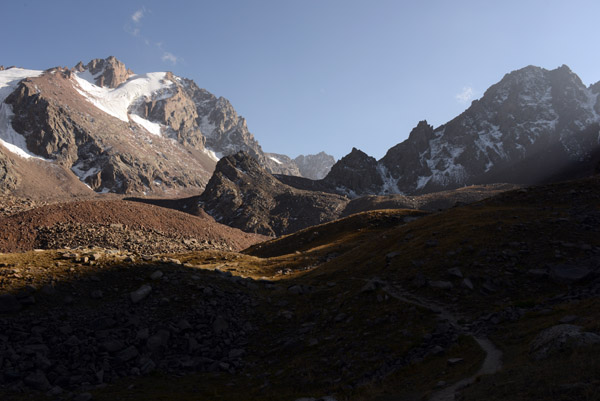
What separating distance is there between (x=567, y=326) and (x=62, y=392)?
71.7 ft

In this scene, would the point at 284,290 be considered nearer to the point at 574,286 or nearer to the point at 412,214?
the point at 574,286

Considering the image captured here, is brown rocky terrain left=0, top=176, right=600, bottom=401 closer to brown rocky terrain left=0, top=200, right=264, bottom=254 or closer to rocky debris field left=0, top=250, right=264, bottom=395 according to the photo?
rocky debris field left=0, top=250, right=264, bottom=395

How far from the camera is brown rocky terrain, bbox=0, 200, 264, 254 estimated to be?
8238 cm

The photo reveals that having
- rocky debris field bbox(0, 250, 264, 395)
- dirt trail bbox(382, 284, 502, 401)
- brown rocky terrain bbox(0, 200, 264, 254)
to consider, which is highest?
brown rocky terrain bbox(0, 200, 264, 254)

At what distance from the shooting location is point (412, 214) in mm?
77562

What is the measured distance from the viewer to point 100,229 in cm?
8906

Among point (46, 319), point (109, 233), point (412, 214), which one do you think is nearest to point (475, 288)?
point (46, 319)

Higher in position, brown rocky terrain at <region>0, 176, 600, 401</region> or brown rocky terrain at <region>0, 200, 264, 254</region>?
brown rocky terrain at <region>0, 200, 264, 254</region>

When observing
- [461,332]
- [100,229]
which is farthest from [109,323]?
[100,229]

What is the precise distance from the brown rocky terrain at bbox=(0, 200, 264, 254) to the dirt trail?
74436 mm

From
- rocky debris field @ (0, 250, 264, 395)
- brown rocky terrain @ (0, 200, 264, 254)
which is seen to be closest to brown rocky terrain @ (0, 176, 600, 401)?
rocky debris field @ (0, 250, 264, 395)

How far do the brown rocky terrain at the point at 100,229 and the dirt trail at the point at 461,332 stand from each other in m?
74.4

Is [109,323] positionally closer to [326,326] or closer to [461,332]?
[326,326]

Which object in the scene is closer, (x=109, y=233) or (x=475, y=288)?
Result: (x=475, y=288)
